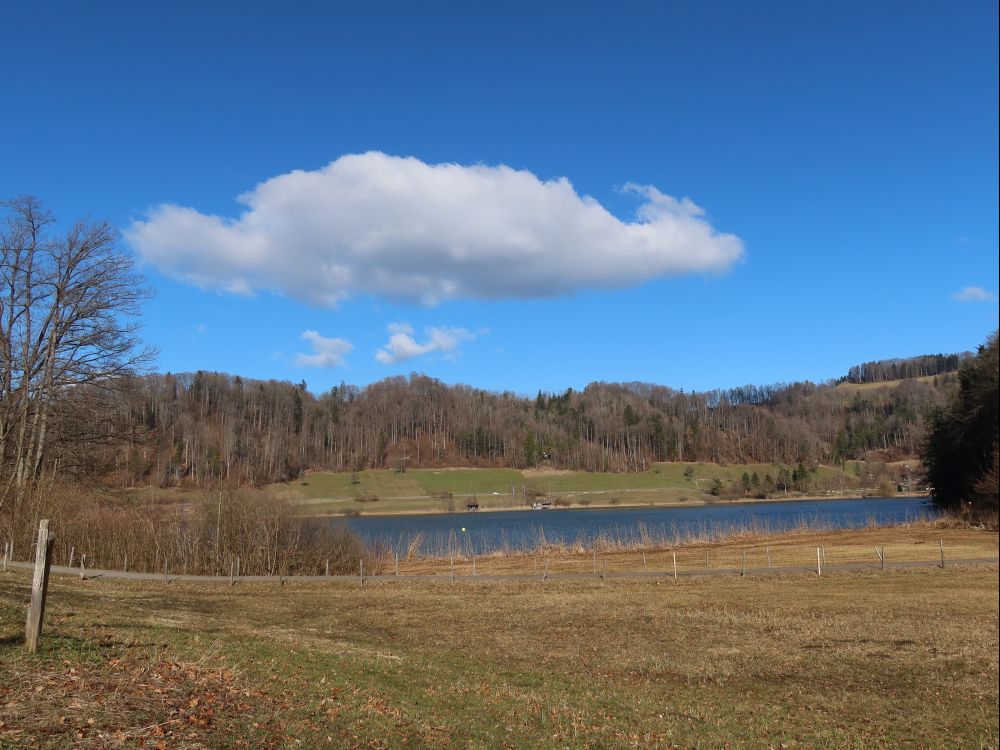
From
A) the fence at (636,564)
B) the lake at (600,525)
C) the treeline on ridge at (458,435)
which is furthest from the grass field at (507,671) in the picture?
the treeline on ridge at (458,435)

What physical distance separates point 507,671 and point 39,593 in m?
8.86

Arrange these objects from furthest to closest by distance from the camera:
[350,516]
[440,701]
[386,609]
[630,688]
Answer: [350,516], [386,609], [630,688], [440,701]

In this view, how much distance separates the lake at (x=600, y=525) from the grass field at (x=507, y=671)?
877 inches

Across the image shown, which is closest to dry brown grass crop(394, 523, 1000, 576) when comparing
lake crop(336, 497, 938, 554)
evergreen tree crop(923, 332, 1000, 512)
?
lake crop(336, 497, 938, 554)

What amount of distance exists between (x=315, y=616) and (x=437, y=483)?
118789 mm

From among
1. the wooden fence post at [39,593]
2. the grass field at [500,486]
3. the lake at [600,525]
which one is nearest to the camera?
the wooden fence post at [39,593]

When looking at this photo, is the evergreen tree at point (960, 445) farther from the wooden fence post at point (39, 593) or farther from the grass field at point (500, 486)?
the grass field at point (500, 486)

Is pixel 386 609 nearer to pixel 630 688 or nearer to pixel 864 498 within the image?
pixel 630 688

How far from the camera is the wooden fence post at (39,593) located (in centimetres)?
1016

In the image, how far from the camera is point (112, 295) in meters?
39.0

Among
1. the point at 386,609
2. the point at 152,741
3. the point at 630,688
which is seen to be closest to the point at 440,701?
the point at 630,688

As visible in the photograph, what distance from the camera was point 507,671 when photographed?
50.6 feet

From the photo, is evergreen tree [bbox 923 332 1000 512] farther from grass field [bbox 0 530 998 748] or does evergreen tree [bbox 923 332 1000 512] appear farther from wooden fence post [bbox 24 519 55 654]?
wooden fence post [bbox 24 519 55 654]

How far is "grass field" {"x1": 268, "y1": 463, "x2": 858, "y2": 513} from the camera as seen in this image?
125062 mm
